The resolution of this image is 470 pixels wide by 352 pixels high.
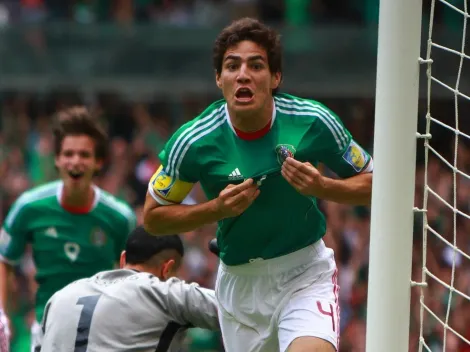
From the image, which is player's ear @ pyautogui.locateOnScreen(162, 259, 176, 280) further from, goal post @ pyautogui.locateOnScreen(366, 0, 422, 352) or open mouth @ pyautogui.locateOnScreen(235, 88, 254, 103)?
goal post @ pyautogui.locateOnScreen(366, 0, 422, 352)

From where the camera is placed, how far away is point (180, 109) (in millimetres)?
→ 13797

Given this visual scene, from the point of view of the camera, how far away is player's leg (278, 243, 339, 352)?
490 cm

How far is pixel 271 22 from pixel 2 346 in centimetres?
870

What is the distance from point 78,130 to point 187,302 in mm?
2055

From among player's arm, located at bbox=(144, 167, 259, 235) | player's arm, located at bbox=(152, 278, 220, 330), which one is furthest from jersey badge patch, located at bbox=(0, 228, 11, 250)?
player's arm, located at bbox=(144, 167, 259, 235)

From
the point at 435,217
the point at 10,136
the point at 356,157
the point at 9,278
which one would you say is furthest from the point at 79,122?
the point at 10,136

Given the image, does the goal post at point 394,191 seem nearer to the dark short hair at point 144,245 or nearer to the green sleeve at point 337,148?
the green sleeve at point 337,148

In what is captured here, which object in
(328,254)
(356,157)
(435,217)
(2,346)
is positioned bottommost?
(435,217)

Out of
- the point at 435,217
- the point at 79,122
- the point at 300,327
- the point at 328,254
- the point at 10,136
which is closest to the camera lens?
the point at 300,327

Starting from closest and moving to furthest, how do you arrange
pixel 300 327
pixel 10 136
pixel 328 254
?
1. pixel 300 327
2. pixel 328 254
3. pixel 10 136

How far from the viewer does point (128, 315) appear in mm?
5371

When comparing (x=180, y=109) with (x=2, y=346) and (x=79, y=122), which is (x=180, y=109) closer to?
(x=79, y=122)

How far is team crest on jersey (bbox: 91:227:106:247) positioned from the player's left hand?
252 centimetres

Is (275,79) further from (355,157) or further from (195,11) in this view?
(195,11)
